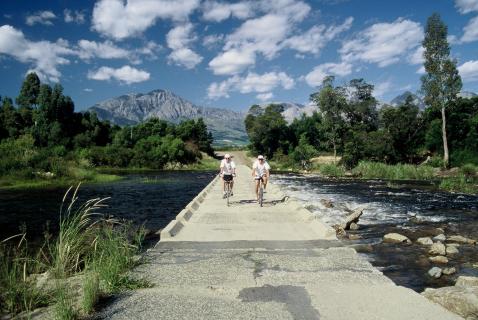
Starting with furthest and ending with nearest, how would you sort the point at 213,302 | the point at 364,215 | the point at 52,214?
the point at 52,214
the point at 364,215
the point at 213,302

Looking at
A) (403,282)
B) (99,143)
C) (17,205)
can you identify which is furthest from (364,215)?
(99,143)

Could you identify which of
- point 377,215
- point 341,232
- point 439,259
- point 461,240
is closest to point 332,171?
point 377,215

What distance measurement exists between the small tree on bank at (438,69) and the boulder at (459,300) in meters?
47.0

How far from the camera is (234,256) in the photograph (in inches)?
336

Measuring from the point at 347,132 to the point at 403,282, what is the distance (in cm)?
6277

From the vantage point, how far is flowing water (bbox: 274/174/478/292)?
9.99 metres

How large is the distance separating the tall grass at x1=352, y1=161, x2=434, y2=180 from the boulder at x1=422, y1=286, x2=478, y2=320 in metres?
38.3

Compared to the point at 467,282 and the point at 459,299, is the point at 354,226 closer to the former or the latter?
the point at 467,282

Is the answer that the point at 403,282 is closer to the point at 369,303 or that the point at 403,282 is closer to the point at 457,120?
the point at 369,303

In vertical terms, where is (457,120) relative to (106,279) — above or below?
above

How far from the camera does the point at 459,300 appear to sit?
5734 mm

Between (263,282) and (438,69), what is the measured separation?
49.4 meters

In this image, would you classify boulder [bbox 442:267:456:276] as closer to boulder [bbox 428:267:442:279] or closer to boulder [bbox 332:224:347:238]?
boulder [bbox 428:267:442:279]

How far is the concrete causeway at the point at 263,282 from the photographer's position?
5508mm
